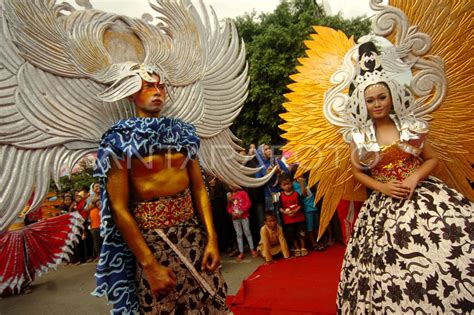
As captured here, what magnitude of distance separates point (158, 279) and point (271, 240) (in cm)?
336

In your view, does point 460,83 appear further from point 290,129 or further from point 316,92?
point 290,129

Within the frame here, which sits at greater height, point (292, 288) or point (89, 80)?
point (89, 80)

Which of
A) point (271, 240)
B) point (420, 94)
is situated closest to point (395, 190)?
point (420, 94)

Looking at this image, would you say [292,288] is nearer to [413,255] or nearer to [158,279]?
[413,255]

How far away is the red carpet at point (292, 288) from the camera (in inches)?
123

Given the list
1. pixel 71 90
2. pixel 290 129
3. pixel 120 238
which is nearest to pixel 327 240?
pixel 290 129

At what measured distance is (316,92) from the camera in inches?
104

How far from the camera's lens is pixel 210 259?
1.84 meters

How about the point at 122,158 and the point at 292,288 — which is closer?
the point at 122,158

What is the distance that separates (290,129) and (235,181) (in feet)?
2.08

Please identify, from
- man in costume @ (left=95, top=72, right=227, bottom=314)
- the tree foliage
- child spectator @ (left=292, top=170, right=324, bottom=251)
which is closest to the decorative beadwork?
man in costume @ (left=95, top=72, right=227, bottom=314)

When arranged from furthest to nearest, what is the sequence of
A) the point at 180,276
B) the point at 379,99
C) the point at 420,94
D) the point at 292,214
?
the point at 292,214 < the point at 420,94 < the point at 379,99 < the point at 180,276

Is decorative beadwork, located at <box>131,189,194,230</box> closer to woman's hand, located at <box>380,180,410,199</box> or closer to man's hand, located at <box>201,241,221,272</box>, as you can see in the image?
man's hand, located at <box>201,241,221,272</box>

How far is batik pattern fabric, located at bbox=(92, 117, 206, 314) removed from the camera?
65.4 inches
